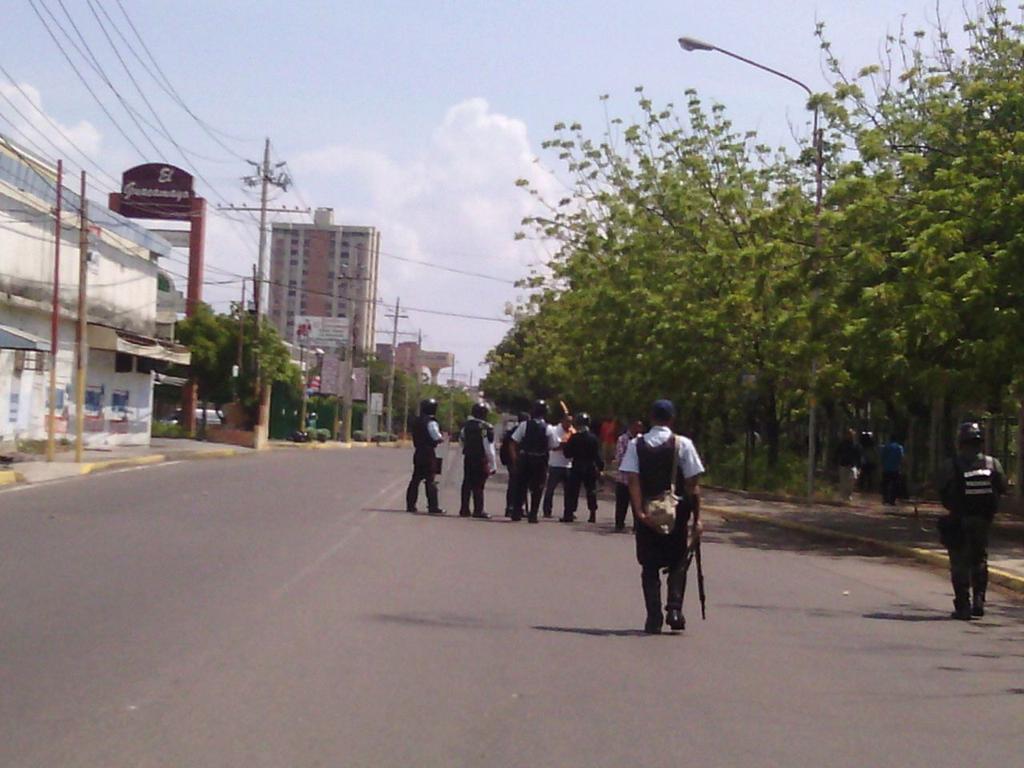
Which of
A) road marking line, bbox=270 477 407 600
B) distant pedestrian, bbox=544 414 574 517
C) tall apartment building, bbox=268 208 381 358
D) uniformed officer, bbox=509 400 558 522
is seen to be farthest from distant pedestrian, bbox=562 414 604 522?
tall apartment building, bbox=268 208 381 358

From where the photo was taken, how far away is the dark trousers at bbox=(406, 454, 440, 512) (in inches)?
873

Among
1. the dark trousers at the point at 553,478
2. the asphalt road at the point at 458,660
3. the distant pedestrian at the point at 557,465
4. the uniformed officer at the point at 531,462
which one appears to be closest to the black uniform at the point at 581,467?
the distant pedestrian at the point at 557,465

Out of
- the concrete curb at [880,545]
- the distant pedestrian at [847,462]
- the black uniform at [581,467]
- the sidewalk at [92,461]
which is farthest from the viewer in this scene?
the distant pedestrian at [847,462]

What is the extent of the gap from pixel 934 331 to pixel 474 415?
7121 mm

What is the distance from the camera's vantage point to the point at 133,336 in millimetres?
49031

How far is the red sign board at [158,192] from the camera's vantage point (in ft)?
222

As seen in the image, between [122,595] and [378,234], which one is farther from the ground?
[378,234]

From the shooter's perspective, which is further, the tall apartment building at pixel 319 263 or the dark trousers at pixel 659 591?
the tall apartment building at pixel 319 263

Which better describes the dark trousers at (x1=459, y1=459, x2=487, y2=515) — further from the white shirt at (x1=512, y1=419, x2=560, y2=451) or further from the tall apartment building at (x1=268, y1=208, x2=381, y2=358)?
the tall apartment building at (x1=268, y1=208, x2=381, y2=358)

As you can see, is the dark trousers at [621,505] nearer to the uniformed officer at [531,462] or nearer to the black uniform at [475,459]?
the uniformed officer at [531,462]

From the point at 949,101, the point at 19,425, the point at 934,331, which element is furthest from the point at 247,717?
the point at 19,425

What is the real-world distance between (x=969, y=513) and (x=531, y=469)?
10252 millimetres

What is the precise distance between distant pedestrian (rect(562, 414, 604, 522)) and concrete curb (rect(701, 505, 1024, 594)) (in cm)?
377

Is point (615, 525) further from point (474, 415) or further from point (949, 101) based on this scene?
point (949, 101)
